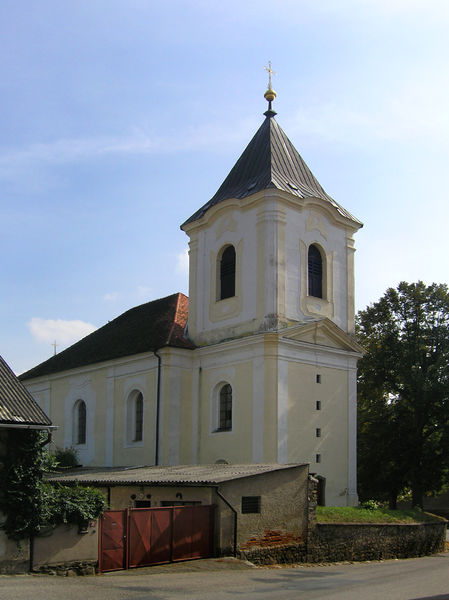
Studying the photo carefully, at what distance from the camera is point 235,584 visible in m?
16.4

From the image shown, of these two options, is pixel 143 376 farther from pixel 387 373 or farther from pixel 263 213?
pixel 387 373

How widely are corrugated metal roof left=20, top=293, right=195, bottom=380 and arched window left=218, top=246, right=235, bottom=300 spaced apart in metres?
2.74

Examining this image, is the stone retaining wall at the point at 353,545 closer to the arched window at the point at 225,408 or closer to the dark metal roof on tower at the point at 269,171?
the arched window at the point at 225,408

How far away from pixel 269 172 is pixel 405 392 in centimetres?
1348

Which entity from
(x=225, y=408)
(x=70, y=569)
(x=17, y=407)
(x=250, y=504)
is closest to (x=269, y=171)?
(x=225, y=408)

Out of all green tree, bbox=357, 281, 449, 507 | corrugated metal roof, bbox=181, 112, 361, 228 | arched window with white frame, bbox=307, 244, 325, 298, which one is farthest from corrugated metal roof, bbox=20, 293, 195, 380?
green tree, bbox=357, 281, 449, 507

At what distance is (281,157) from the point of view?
33094 millimetres

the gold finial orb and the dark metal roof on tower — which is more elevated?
the gold finial orb

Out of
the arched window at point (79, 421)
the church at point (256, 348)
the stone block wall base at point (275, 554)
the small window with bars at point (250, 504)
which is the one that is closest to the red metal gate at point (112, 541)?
the stone block wall base at point (275, 554)

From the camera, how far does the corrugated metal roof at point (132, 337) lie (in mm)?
33000

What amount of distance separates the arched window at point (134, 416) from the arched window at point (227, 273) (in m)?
6.18

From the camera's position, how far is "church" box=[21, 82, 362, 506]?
1129 inches

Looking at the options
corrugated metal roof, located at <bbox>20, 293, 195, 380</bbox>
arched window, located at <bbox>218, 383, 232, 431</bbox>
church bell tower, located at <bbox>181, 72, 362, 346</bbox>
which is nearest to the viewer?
church bell tower, located at <bbox>181, 72, 362, 346</bbox>

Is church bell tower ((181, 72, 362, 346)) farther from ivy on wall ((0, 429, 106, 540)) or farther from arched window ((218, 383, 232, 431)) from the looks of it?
ivy on wall ((0, 429, 106, 540))
